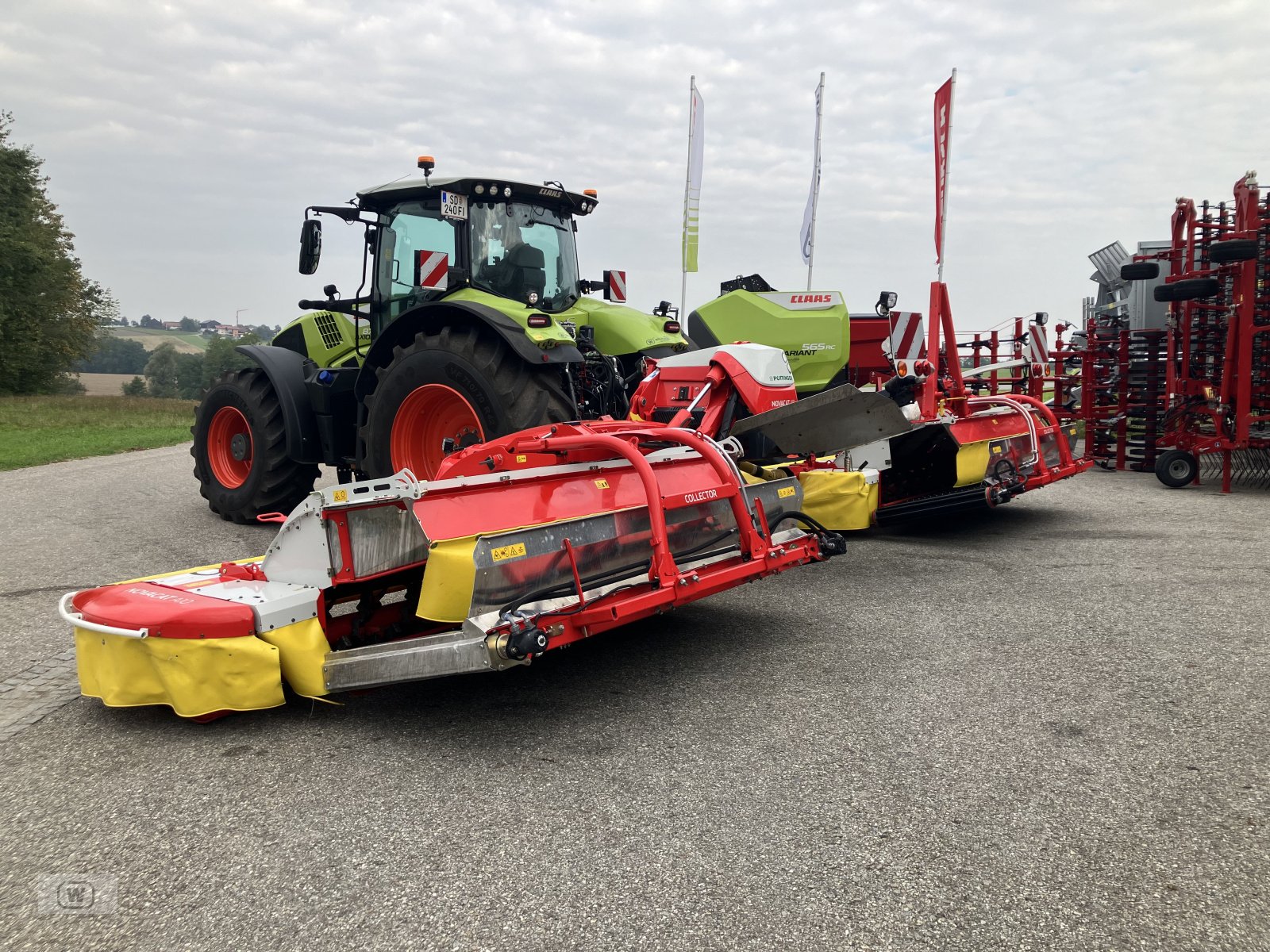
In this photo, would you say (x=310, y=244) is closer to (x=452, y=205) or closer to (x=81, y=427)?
(x=452, y=205)

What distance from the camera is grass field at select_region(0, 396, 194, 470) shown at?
13.2 m

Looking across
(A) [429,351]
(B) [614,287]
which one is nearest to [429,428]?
(A) [429,351]

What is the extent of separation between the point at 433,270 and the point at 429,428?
105cm

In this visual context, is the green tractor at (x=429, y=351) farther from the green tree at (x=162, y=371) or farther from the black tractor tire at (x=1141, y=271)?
the green tree at (x=162, y=371)

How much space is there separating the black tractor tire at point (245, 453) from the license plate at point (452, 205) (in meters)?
2.14

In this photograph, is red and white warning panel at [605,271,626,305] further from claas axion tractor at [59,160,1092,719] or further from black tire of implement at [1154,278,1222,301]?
black tire of implement at [1154,278,1222,301]

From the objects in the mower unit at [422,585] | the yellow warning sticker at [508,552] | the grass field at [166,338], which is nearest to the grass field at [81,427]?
the mower unit at [422,585]

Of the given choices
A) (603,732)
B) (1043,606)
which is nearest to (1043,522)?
(1043,606)

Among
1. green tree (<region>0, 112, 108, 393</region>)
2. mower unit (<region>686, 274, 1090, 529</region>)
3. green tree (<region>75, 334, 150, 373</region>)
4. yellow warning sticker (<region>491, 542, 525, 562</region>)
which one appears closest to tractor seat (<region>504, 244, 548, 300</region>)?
mower unit (<region>686, 274, 1090, 529</region>)

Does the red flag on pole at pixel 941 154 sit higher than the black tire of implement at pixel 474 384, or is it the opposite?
the red flag on pole at pixel 941 154

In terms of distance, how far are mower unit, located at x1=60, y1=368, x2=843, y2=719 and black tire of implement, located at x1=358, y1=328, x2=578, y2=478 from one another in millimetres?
1377

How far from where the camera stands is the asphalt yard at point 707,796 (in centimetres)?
209

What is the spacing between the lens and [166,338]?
61531 mm

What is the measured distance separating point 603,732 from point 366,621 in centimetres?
131
